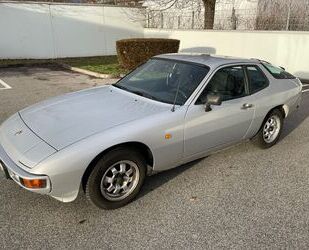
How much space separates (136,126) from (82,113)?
27.5 inches

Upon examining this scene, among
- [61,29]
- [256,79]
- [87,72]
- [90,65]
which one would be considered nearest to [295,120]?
[256,79]

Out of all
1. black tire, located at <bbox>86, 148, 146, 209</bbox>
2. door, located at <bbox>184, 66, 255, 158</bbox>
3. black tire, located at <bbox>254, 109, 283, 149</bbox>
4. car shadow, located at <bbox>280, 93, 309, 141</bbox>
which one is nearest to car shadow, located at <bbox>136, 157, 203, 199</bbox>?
black tire, located at <bbox>86, 148, 146, 209</bbox>

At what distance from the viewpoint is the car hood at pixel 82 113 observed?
10.3ft

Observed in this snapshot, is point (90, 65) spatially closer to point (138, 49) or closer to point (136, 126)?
point (138, 49)

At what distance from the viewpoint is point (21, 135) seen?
3.30 metres

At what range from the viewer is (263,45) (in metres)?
12.4

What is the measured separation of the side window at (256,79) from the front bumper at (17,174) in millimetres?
2997

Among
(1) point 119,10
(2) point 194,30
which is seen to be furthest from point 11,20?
(2) point 194,30

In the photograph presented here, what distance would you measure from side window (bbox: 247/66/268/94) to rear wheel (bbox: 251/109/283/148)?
496mm

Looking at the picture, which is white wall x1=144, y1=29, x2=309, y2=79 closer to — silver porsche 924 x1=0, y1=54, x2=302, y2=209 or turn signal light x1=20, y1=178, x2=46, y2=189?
silver porsche 924 x1=0, y1=54, x2=302, y2=209

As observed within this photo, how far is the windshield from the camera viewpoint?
12.8ft

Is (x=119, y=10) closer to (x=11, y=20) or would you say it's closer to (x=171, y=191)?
→ (x=11, y=20)

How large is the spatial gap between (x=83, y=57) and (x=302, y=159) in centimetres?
1439

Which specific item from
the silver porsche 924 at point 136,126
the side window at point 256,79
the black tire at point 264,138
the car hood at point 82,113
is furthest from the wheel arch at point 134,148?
the black tire at point 264,138
